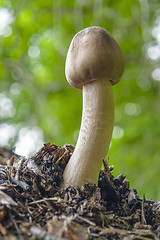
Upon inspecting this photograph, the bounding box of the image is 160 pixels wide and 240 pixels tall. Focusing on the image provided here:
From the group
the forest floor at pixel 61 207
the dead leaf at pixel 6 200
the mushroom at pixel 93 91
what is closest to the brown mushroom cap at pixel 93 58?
the mushroom at pixel 93 91

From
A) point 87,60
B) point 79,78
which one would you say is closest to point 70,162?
point 79,78

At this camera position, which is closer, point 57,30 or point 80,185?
point 80,185

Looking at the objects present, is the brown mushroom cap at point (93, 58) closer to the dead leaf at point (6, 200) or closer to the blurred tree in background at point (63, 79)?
the dead leaf at point (6, 200)

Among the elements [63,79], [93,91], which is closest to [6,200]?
[93,91]

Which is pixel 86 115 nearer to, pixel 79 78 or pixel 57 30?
pixel 79 78

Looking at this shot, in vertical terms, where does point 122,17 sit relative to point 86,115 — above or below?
above

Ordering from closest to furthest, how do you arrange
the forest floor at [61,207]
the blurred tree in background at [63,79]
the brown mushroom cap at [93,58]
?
the forest floor at [61,207], the brown mushroom cap at [93,58], the blurred tree in background at [63,79]

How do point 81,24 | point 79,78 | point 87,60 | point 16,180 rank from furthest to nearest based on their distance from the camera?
point 81,24 → point 79,78 → point 87,60 → point 16,180
